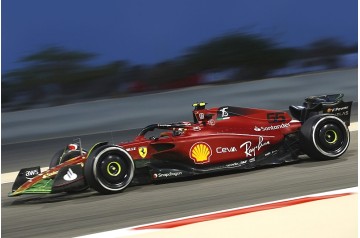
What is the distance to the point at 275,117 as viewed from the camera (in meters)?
7.34

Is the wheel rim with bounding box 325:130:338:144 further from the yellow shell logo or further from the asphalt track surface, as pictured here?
the yellow shell logo

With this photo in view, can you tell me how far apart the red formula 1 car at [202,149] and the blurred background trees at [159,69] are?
15.0ft

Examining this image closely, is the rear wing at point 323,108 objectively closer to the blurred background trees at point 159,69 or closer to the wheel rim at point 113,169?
the wheel rim at point 113,169

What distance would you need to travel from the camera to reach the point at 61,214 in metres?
5.78

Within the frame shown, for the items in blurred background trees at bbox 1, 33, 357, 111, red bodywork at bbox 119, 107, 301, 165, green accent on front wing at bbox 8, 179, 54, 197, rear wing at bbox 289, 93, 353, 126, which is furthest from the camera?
blurred background trees at bbox 1, 33, 357, 111

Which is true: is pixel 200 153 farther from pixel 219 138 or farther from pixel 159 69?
pixel 159 69

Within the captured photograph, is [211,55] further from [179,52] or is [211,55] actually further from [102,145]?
[102,145]

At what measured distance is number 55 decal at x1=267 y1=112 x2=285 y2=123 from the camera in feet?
23.9

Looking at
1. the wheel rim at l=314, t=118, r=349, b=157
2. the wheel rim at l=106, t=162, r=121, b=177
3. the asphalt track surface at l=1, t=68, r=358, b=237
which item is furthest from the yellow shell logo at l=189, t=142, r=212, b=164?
the wheel rim at l=314, t=118, r=349, b=157

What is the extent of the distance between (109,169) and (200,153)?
3.32 ft

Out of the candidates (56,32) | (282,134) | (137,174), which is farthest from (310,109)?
(56,32)

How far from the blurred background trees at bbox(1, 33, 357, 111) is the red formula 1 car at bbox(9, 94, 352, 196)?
15.0 ft

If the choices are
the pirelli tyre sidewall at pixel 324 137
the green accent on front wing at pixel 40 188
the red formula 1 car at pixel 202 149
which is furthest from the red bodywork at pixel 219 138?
the green accent on front wing at pixel 40 188

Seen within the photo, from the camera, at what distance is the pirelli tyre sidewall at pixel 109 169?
20.5 feet
